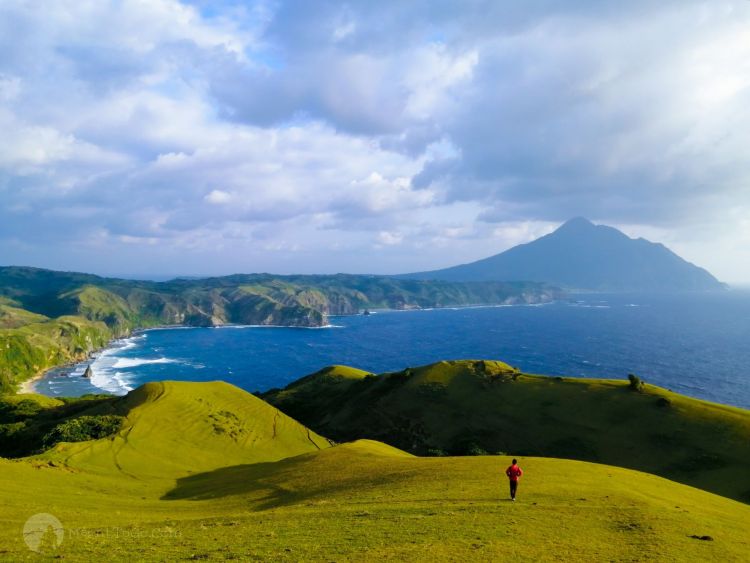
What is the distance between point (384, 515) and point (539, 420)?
2753 inches

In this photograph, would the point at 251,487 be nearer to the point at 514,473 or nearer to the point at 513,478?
the point at 513,478

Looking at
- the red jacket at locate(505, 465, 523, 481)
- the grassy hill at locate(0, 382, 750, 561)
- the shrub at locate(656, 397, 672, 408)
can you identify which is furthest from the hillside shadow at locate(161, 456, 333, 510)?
the shrub at locate(656, 397, 672, 408)

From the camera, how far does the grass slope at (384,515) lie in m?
20.8

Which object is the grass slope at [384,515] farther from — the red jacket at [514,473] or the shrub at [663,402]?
the shrub at [663,402]

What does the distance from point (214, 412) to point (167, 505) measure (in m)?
48.5

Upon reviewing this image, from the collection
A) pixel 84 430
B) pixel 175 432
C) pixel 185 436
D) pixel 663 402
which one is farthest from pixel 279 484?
pixel 663 402

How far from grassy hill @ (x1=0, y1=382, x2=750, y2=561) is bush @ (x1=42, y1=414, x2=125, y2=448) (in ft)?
17.8

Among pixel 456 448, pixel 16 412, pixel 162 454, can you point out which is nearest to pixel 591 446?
pixel 456 448

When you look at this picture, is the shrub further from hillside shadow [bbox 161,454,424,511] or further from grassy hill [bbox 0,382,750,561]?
hillside shadow [bbox 161,454,424,511]

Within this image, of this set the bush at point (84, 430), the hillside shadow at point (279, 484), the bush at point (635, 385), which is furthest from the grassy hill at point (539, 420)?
the bush at point (84, 430)

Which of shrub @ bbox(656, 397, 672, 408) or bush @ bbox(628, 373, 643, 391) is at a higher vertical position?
bush @ bbox(628, 373, 643, 391)

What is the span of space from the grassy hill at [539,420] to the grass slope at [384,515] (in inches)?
1336

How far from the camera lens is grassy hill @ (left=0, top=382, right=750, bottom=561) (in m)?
21.0

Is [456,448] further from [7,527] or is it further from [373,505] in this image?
[7,527]
